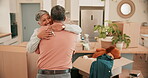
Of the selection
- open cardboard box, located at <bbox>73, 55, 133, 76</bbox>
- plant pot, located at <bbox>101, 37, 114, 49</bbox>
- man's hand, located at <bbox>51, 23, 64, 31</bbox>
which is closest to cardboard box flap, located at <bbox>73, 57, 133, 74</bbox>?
open cardboard box, located at <bbox>73, 55, 133, 76</bbox>

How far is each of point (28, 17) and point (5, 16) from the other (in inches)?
53.9

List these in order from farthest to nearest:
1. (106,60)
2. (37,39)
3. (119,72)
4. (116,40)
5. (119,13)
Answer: (119,13)
(116,40)
(119,72)
(106,60)
(37,39)

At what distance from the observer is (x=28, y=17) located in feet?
21.3

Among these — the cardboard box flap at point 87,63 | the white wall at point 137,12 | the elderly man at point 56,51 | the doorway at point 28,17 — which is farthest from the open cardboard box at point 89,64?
the doorway at point 28,17

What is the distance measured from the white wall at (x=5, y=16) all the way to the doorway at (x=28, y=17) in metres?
1.25

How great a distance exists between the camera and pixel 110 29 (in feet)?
7.79

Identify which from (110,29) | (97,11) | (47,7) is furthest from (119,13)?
(110,29)

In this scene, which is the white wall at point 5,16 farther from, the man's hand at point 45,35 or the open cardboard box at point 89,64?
the man's hand at point 45,35

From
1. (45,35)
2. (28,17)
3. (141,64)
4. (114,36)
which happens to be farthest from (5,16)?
(141,64)

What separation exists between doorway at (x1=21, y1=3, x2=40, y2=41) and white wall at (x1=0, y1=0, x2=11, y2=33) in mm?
1251

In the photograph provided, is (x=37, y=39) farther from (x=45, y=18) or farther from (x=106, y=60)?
(x=106, y=60)

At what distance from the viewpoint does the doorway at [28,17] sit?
6410 mm

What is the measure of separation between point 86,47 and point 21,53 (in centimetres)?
98

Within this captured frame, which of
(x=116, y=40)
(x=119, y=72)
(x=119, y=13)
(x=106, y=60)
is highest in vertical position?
(x=119, y=13)
